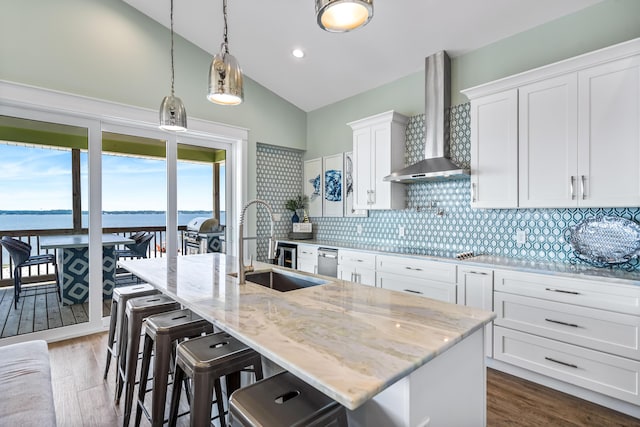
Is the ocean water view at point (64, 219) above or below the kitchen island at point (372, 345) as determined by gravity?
above

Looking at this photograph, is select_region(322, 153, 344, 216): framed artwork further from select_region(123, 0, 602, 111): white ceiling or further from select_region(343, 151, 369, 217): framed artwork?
select_region(123, 0, 602, 111): white ceiling

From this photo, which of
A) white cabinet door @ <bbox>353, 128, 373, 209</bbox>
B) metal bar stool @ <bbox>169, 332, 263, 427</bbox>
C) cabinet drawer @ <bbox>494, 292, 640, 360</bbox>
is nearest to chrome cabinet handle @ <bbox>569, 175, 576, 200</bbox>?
cabinet drawer @ <bbox>494, 292, 640, 360</bbox>

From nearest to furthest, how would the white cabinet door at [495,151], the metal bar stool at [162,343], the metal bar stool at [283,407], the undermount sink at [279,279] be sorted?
the metal bar stool at [283,407] < the metal bar stool at [162,343] < the undermount sink at [279,279] < the white cabinet door at [495,151]

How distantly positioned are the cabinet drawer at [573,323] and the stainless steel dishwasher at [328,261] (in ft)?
6.32

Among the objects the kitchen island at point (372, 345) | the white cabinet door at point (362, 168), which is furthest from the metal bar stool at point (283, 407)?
the white cabinet door at point (362, 168)

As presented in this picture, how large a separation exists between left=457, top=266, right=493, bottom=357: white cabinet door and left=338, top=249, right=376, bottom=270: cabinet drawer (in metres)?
1.01

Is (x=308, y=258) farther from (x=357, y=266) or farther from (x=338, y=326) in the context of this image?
(x=338, y=326)

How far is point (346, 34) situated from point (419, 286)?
9.05 ft

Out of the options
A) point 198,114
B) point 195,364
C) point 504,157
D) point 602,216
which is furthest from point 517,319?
point 198,114

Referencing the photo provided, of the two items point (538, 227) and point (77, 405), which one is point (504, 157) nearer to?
point (538, 227)

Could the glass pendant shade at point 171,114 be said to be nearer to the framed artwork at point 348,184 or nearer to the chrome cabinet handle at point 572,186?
the framed artwork at point 348,184

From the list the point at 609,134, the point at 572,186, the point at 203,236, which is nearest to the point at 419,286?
the point at 572,186

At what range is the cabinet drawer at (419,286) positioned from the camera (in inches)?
117

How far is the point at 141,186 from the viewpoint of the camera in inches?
154
